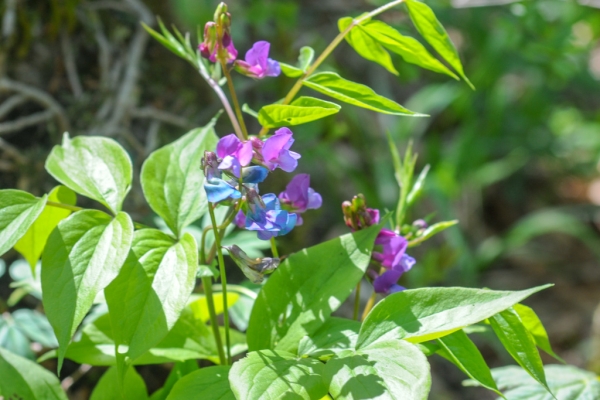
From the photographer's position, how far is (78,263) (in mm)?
667

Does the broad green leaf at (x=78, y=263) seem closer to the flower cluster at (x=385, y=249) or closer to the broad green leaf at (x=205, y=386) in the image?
the broad green leaf at (x=205, y=386)

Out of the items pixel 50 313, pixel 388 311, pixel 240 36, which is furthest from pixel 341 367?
pixel 240 36

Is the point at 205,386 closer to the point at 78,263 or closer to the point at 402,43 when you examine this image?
the point at 78,263

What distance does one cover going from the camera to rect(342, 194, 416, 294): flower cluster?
2.70ft

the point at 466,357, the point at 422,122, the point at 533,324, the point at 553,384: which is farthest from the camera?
the point at 422,122

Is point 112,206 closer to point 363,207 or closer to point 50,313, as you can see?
point 50,313

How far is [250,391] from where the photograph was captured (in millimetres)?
576

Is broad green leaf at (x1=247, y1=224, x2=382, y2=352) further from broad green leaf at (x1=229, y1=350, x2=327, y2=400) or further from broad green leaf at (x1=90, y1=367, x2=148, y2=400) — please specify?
broad green leaf at (x1=90, y1=367, x2=148, y2=400)

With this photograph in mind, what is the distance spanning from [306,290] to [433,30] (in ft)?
1.34

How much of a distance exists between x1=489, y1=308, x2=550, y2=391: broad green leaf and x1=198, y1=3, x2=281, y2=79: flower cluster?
0.46m

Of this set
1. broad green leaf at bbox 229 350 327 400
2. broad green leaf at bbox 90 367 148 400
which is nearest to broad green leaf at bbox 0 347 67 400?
broad green leaf at bbox 90 367 148 400

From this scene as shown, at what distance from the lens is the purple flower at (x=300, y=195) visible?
83cm

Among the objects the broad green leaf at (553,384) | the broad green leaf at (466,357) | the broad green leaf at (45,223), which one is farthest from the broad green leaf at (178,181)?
the broad green leaf at (553,384)

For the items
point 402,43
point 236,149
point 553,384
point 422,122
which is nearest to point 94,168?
point 236,149
